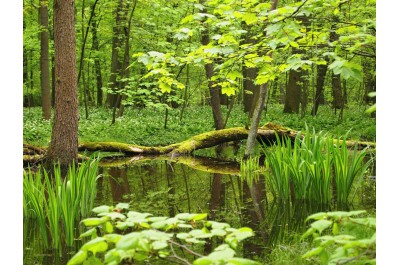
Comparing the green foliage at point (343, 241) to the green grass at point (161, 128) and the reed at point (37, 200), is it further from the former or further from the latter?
the green grass at point (161, 128)

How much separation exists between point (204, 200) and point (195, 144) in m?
4.52

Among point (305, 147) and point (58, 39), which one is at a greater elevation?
point (58, 39)

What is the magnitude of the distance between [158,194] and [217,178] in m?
1.49

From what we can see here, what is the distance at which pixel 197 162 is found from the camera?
895cm

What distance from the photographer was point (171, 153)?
9.79 meters

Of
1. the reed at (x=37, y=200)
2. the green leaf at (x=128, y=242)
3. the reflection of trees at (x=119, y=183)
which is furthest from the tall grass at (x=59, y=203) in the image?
the green leaf at (x=128, y=242)

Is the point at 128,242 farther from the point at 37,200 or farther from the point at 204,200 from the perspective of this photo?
the point at 204,200

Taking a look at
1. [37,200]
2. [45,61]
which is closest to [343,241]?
[37,200]

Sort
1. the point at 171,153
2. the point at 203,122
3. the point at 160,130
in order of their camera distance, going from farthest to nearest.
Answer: the point at 203,122 < the point at 160,130 < the point at 171,153

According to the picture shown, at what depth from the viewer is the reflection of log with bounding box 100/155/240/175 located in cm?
795

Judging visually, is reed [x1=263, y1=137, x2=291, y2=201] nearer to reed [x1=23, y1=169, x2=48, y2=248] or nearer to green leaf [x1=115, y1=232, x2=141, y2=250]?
reed [x1=23, y1=169, x2=48, y2=248]

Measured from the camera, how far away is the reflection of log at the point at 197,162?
795cm
